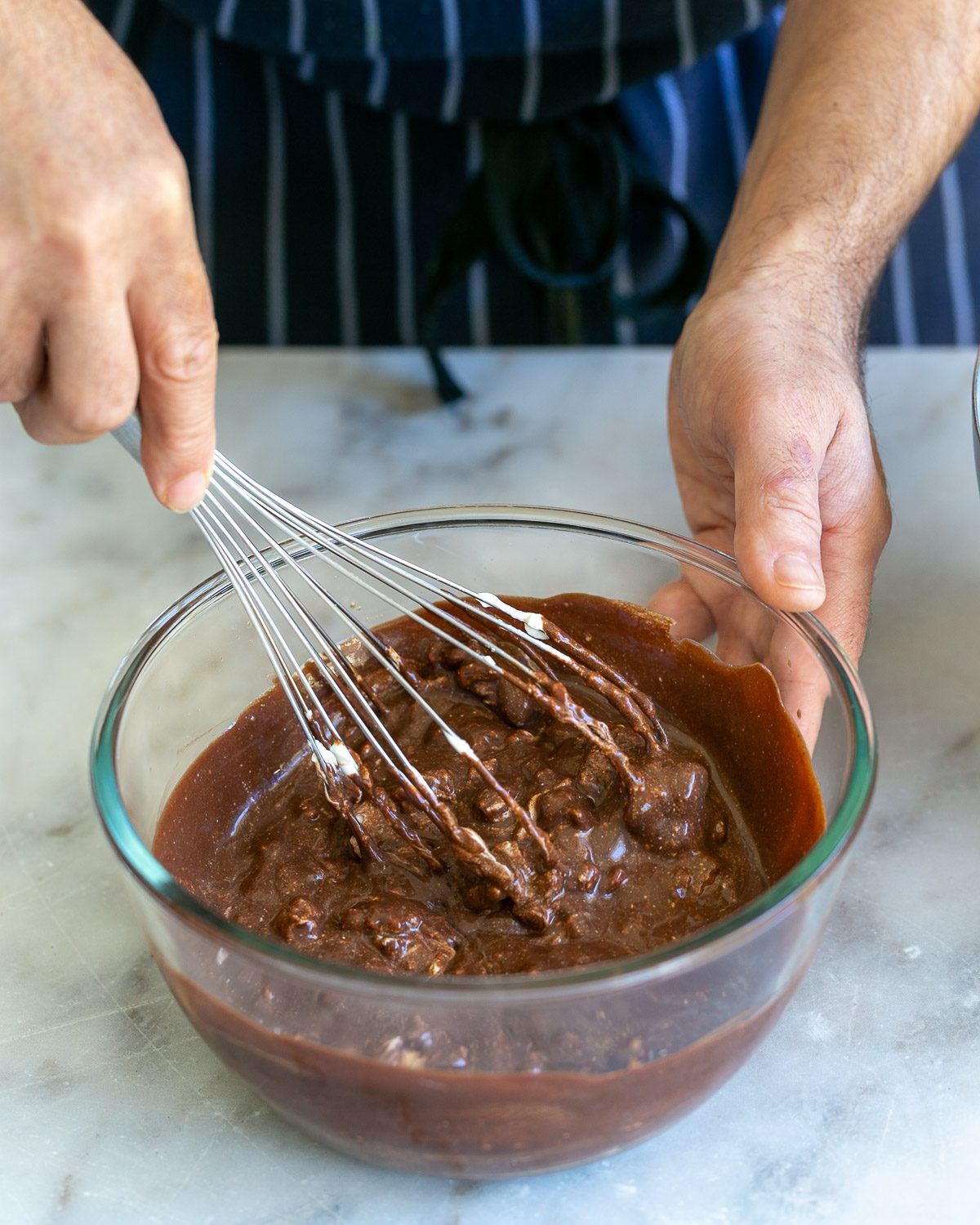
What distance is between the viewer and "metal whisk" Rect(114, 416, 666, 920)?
85 centimetres

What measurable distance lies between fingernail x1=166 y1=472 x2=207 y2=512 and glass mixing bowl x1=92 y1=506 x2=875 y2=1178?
0.12 m

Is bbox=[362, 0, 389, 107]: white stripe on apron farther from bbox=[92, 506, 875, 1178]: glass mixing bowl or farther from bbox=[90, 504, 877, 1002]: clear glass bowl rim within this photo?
bbox=[92, 506, 875, 1178]: glass mixing bowl

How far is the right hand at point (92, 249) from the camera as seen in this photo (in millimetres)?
737

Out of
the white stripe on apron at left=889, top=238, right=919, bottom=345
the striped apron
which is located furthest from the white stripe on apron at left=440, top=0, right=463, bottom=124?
the white stripe on apron at left=889, top=238, right=919, bottom=345

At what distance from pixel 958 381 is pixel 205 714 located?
102 centimetres

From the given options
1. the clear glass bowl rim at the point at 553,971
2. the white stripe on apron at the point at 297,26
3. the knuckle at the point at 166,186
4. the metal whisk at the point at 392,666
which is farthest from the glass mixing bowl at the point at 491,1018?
the white stripe on apron at the point at 297,26

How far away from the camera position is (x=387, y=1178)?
32.0 inches

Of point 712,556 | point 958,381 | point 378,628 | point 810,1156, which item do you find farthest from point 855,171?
point 810,1156

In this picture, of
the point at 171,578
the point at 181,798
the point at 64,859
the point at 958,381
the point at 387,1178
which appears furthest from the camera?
the point at 958,381

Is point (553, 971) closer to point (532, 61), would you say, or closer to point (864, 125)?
point (864, 125)

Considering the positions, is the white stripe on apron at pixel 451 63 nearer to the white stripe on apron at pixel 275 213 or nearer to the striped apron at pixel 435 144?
the striped apron at pixel 435 144

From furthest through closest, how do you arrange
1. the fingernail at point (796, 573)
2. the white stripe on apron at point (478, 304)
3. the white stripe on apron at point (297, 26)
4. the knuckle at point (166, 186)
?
1. the white stripe on apron at point (478, 304)
2. the white stripe on apron at point (297, 26)
3. the fingernail at point (796, 573)
4. the knuckle at point (166, 186)

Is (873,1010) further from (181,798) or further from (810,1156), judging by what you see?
(181,798)

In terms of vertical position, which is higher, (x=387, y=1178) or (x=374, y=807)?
(x=374, y=807)
